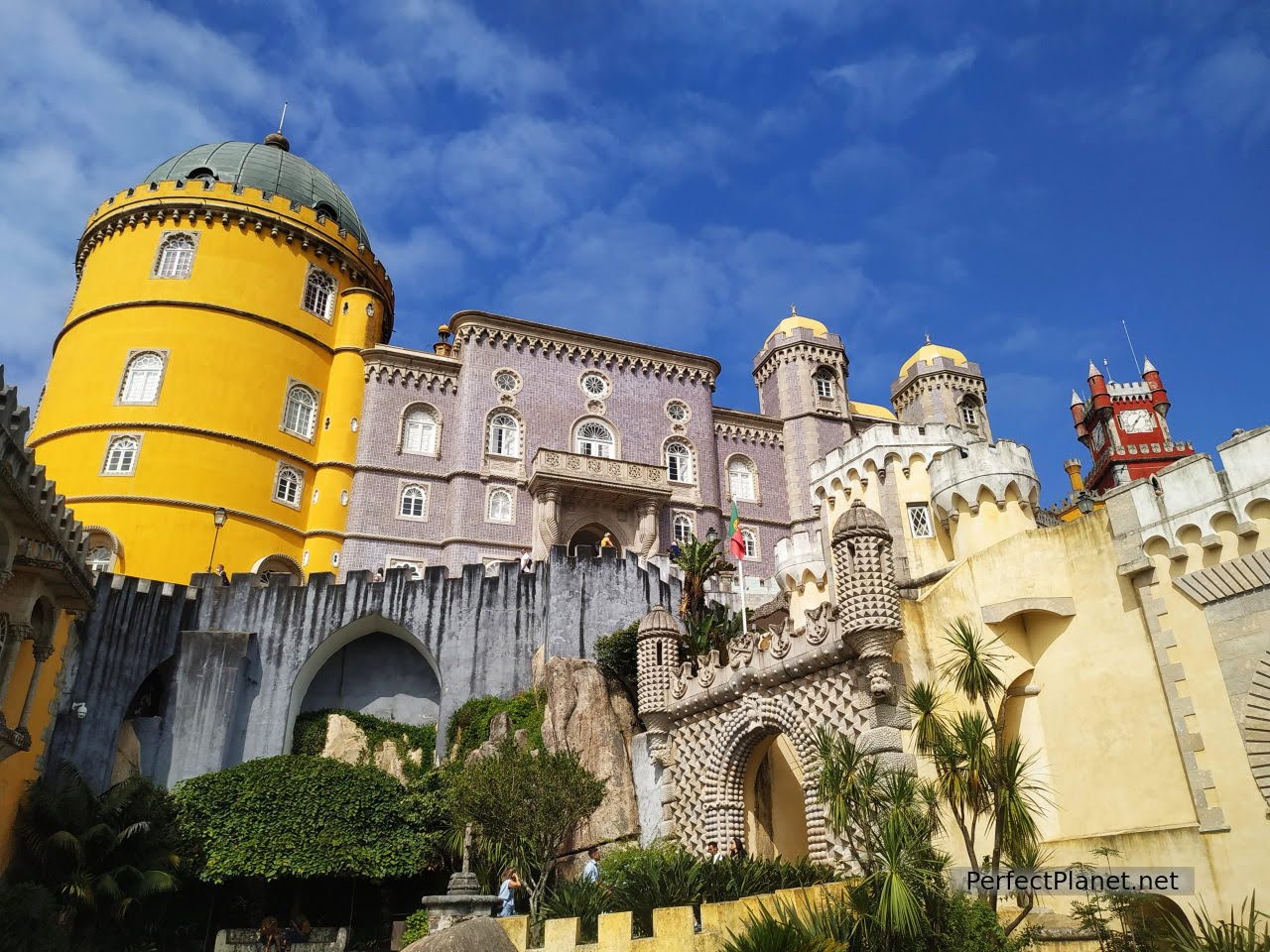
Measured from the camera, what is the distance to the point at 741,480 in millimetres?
40531

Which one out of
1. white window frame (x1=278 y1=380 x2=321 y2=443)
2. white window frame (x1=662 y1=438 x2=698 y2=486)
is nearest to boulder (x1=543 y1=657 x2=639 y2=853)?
white window frame (x1=662 y1=438 x2=698 y2=486)

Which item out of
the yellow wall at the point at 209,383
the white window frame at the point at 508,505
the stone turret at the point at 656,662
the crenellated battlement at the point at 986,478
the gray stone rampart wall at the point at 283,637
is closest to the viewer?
the stone turret at the point at 656,662

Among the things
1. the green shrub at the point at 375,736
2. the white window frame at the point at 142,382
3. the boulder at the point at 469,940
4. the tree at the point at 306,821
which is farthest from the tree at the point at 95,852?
the white window frame at the point at 142,382

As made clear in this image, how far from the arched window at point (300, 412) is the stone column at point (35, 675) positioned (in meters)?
16.1

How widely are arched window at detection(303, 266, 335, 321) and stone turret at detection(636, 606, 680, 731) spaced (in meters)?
21.9

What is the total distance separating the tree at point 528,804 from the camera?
18.2 meters

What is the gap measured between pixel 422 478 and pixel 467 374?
442 cm

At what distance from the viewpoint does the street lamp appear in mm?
30375

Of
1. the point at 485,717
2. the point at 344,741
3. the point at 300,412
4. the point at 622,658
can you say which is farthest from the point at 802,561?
the point at 300,412

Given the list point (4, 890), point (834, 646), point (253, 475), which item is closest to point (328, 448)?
point (253, 475)

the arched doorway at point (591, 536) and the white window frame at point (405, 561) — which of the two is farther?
the arched doorway at point (591, 536)

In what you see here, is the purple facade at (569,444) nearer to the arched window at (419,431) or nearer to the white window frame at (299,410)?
the arched window at (419,431)

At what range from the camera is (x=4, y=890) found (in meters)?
16.2

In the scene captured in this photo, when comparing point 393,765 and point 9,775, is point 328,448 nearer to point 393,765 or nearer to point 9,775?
point 393,765
